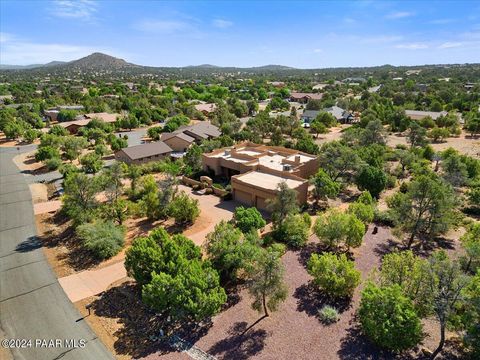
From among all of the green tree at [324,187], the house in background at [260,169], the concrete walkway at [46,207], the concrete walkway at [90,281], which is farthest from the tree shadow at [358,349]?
the concrete walkway at [46,207]

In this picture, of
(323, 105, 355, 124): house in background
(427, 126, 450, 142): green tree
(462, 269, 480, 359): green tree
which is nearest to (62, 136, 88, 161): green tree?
(462, 269, 480, 359): green tree

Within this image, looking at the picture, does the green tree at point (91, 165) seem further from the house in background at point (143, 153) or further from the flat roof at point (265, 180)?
the flat roof at point (265, 180)

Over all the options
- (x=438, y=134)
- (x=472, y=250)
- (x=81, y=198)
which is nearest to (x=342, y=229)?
(x=472, y=250)

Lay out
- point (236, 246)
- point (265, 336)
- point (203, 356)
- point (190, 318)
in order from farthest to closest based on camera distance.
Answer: point (236, 246), point (190, 318), point (265, 336), point (203, 356)

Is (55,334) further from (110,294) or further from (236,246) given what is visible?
(236,246)

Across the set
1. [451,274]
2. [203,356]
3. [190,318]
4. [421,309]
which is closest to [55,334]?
[190,318]

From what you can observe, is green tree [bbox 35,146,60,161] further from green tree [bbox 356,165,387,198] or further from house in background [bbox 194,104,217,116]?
house in background [bbox 194,104,217,116]

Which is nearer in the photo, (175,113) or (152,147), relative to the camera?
(152,147)
